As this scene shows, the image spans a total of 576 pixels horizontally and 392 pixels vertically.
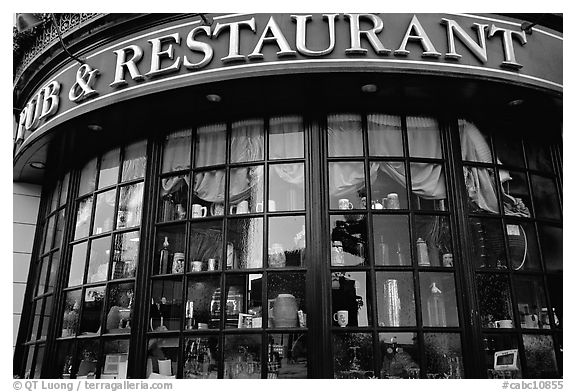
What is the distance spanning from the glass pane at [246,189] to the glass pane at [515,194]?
7.93 feet

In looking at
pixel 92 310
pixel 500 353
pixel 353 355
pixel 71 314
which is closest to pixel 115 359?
pixel 92 310

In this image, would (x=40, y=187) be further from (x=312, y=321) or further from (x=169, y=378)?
(x=312, y=321)

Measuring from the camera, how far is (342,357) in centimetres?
414

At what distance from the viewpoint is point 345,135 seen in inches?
190

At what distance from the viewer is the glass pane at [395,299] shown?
4238 mm

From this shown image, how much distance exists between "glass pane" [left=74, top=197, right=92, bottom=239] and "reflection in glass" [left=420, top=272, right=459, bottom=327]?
3.65m

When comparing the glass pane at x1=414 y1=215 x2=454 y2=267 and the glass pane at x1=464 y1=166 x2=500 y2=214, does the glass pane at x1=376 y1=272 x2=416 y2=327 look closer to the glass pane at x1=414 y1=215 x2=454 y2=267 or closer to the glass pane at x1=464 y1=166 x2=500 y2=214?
the glass pane at x1=414 y1=215 x2=454 y2=267

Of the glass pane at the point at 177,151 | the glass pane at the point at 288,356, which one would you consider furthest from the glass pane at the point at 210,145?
the glass pane at the point at 288,356

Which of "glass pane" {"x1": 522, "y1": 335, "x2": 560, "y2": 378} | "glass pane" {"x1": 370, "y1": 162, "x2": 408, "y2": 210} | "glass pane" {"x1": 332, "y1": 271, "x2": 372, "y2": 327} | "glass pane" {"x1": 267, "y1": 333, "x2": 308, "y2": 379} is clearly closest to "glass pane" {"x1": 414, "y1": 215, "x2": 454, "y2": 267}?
"glass pane" {"x1": 370, "y1": 162, "x2": 408, "y2": 210}

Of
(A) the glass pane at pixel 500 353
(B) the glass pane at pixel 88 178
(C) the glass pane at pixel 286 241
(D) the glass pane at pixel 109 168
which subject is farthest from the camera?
(B) the glass pane at pixel 88 178

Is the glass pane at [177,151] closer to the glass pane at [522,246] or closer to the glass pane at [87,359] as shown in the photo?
the glass pane at [87,359]

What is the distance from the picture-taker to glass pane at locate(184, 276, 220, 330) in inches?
175

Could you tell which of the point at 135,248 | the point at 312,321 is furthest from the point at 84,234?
the point at 312,321

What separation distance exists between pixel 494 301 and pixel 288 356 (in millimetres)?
1933
